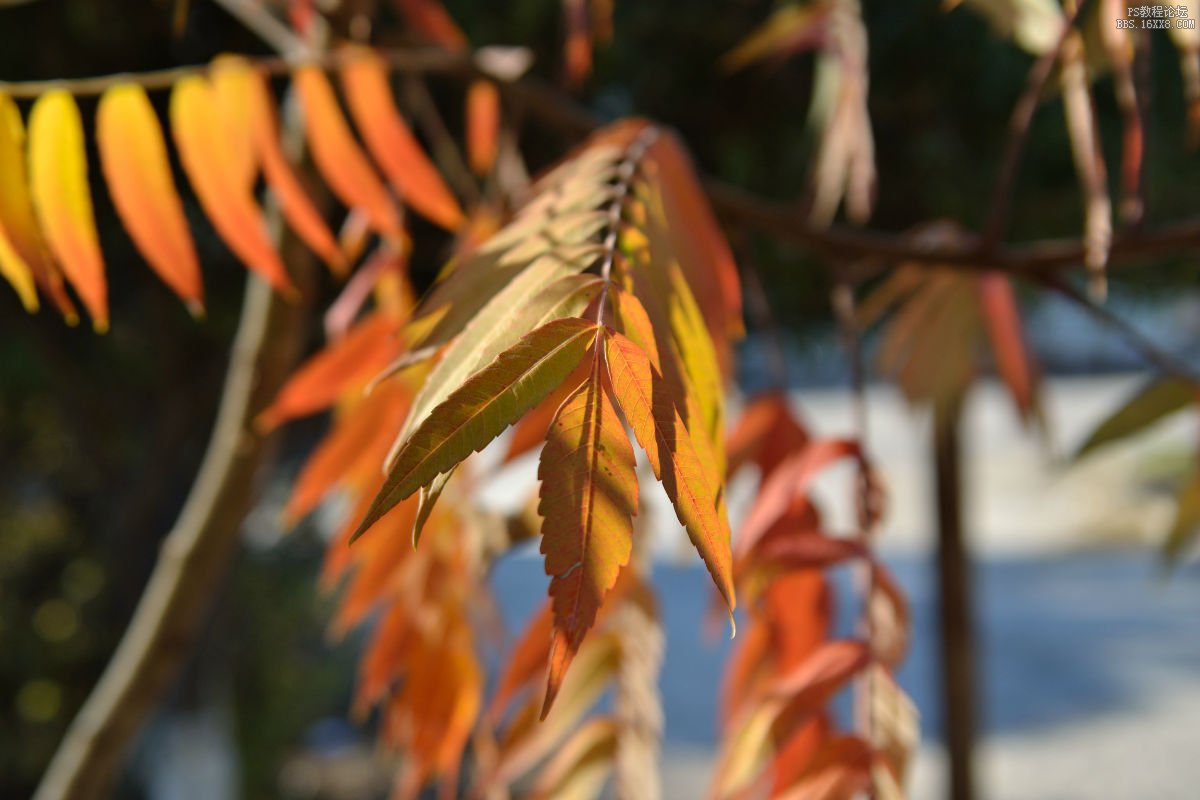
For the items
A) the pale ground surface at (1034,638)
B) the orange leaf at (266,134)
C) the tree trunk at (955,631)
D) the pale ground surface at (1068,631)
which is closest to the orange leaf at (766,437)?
the pale ground surface at (1034,638)

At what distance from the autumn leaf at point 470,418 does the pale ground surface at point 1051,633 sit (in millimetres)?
438

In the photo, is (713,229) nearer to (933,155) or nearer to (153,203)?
(153,203)

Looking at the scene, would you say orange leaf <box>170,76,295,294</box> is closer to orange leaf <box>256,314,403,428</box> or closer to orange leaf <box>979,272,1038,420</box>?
orange leaf <box>256,314,403,428</box>

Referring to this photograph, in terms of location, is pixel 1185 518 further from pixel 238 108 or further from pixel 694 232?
pixel 238 108

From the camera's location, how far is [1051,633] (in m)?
3.88

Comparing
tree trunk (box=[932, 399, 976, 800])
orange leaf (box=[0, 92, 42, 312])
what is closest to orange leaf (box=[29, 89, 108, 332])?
orange leaf (box=[0, 92, 42, 312])

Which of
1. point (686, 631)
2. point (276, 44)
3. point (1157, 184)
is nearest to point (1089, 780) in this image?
point (686, 631)

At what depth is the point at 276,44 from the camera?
402mm

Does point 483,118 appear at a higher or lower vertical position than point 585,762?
higher

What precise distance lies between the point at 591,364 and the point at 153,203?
0.62 ft

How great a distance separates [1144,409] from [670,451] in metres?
0.26

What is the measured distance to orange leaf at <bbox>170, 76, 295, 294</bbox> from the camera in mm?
314

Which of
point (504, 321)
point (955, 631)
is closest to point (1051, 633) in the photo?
point (955, 631)

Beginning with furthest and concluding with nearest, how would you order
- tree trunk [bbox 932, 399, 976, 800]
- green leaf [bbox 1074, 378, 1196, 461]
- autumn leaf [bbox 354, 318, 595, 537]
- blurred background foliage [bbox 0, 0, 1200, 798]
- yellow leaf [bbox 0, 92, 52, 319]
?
1. tree trunk [bbox 932, 399, 976, 800]
2. blurred background foliage [bbox 0, 0, 1200, 798]
3. green leaf [bbox 1074, 378, 1196, 461]
4. yellow leaf [bbox 0, 92, 52, 319]
5. autumn leaf [bbox 354, 318, 595, 537]
